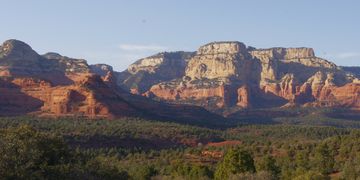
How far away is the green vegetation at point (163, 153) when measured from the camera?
112 ft

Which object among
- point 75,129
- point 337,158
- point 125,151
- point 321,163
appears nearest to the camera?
point 321,163

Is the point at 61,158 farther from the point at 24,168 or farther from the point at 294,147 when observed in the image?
the point at 294,147

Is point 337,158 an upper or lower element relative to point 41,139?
lower

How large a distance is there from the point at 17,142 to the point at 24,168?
6.09 ft

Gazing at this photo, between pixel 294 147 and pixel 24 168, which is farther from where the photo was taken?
pixel 294 147

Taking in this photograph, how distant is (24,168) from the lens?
3173 centimetres

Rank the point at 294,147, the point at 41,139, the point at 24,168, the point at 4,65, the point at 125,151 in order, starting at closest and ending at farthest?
1. the point at 24,168
2. the point at 41,139
3. the point at 294,147
4. the point at 125,151
5. the point at 4,65

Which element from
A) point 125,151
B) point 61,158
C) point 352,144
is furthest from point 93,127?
point 61,158

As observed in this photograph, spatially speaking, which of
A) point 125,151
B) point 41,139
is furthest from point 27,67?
point 41,139

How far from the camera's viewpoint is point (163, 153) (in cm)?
8319

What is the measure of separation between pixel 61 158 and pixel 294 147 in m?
45.2

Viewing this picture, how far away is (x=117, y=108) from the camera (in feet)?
445

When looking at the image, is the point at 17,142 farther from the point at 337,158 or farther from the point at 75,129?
the point at 75,129

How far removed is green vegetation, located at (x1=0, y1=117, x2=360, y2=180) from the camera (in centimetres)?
3400
